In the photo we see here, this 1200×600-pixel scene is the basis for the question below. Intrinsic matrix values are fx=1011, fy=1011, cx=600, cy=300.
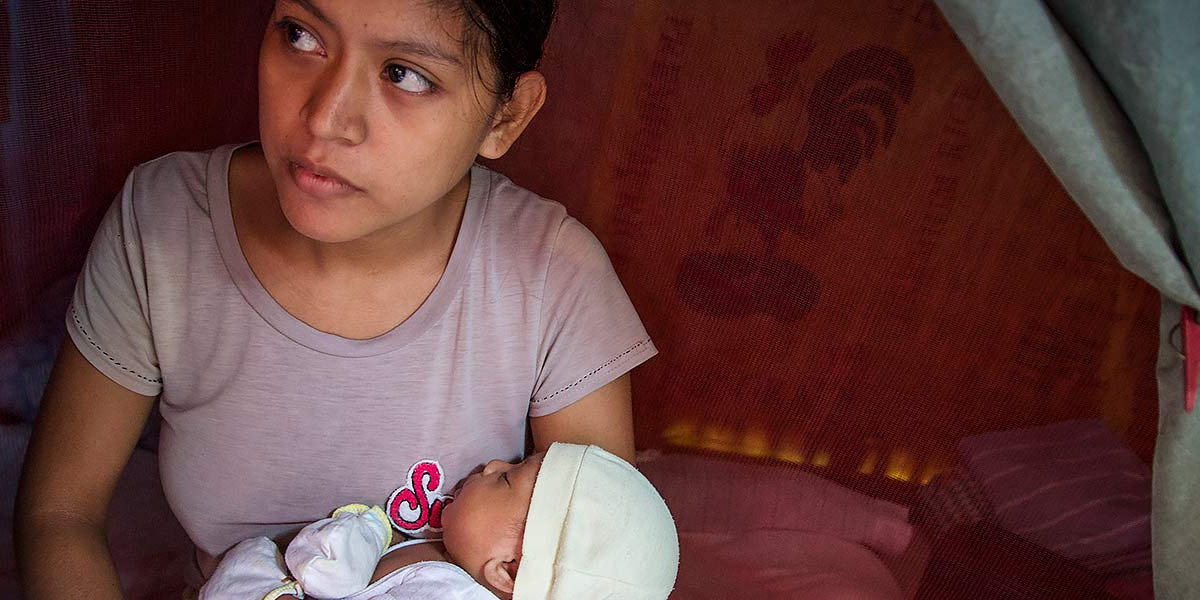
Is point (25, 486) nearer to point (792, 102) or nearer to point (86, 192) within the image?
point (86, 192)

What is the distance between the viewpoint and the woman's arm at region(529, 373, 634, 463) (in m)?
1.19

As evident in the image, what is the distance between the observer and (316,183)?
36.4 inches

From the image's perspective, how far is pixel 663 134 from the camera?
1209 millimetres

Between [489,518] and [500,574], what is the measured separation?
0.06 meters

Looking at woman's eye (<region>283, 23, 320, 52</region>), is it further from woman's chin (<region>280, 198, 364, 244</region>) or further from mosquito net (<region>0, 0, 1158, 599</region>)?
mosquito net (<region>0, 0, 1158, 599</region>)

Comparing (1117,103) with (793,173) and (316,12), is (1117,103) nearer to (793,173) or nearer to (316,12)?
(793,173)

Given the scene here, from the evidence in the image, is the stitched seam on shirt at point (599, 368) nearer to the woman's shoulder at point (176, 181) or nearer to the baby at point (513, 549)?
the baby at point (513, 549)

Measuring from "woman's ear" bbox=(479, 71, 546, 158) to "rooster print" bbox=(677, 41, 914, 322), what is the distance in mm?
249

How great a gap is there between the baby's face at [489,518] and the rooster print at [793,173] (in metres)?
0.32

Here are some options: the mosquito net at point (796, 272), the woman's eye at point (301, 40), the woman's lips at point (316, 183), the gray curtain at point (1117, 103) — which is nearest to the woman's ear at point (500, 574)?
the mosquito net at point (796, 272)

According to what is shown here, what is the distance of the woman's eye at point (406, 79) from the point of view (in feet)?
3.00

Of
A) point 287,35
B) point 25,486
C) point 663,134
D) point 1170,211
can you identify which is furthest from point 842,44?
point 25,486

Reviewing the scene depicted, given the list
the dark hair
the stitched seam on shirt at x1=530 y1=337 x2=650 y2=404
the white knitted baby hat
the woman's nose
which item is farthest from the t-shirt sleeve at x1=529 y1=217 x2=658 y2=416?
the woman's nose

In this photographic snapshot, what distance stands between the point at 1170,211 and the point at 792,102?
447mm
